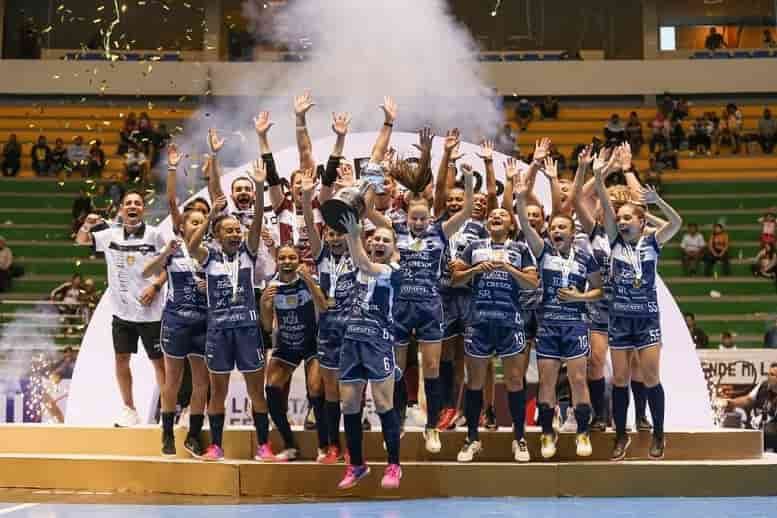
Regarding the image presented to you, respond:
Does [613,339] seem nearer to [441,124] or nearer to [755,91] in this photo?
[441,124]

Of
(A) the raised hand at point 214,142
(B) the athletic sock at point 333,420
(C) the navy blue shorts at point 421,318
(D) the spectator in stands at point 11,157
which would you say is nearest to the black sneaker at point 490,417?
(C) the navy blue shorts at point 421,318

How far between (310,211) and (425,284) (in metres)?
0.91

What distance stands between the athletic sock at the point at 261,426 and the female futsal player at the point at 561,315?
177 centimetres

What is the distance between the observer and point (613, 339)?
8227 millimetres

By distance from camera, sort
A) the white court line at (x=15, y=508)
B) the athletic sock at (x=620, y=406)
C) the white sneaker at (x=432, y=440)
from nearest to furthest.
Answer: the white court line at (x=15, y=508), the white sneaker at (x=432, y=440), the athletic sock at (x=620, y=406)

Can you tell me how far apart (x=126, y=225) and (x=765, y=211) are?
1329cm

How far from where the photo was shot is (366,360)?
7.37 meters

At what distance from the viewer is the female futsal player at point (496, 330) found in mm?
8047

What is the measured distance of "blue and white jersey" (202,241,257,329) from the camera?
7.95 m

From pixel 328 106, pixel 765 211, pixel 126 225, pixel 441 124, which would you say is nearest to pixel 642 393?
pixel 126 225

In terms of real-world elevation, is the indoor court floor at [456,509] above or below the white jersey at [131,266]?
below

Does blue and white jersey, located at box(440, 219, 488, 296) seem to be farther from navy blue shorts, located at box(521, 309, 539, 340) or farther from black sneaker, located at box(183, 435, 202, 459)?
black sneaker, located at box(183, 435, 202, 459)

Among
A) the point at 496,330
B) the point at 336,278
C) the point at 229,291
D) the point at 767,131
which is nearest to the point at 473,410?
the point at 496,330

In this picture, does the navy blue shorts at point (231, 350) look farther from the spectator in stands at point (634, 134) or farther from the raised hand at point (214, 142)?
the spectator in stands at point (634, 134)
